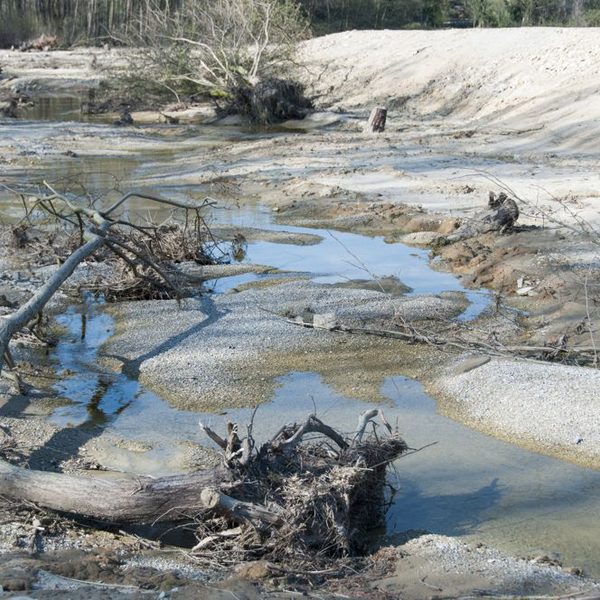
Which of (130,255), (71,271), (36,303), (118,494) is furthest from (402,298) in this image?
(118,494)

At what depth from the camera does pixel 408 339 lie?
24.8 ft

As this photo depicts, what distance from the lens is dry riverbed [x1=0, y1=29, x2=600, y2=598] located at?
4.40 m

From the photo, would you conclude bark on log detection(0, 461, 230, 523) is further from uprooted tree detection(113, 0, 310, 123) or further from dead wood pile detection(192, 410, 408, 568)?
uprooted tree detection(113, 0, 310, 123)

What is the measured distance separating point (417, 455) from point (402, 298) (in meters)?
3.18

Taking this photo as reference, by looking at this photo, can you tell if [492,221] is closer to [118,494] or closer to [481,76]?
[118,494]

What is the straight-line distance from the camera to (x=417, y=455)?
555 cm

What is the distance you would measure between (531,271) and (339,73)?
2091 centimetres

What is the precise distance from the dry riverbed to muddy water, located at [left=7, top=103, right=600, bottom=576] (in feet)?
0.50

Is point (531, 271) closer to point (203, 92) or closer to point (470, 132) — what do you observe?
point (470, 132)

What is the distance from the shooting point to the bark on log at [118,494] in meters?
4.36

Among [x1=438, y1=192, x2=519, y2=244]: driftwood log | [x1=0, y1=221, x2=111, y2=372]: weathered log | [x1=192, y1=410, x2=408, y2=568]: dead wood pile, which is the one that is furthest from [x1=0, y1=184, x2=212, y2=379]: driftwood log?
[x1=438, y1=192, x2=519, y2=244]: driftwood log

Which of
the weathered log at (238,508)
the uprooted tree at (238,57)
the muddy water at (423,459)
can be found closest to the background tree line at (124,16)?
the uprooted tree at (238,57)

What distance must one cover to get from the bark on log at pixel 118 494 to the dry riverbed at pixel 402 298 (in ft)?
0.37

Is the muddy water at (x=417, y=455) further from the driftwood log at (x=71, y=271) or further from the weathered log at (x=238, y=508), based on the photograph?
the weathered log at (x=238, y=508)
